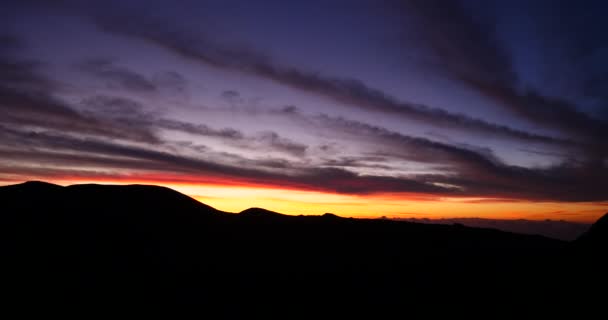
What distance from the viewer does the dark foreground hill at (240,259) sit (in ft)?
58.7

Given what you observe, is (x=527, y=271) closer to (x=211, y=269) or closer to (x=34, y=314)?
(x=211, y=269)

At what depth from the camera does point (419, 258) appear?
24.0m

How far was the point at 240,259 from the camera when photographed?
23.0 meters

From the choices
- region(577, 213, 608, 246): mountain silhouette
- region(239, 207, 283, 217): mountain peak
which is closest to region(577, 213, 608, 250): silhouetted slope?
region(577, 213, 608, 246): mountain silhouette

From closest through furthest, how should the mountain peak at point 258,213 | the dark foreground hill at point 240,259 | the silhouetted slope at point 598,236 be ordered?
the silhouetted slope at point 598,236 < the dark foreground hill at point 240,259 < the mountain peak at point 258,213

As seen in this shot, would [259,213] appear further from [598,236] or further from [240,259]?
[598,236]

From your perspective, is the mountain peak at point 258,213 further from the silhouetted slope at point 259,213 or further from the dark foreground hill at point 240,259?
the dark foreground hill at point 240,259

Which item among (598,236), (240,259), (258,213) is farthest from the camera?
(258,213)

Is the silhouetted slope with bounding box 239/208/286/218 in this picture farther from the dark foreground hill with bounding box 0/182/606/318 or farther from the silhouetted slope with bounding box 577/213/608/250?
the silhouetted slope with bounding box 577/213/608/250

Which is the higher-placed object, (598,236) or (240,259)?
(598,236)

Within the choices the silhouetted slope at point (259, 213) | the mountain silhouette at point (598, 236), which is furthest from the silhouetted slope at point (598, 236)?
the silhouetted slope at point (259, 213)

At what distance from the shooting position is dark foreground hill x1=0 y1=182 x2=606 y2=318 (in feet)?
58.7

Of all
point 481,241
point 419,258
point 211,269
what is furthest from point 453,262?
point 211,269

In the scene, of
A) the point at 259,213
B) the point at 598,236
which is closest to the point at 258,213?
the point at 259,213
